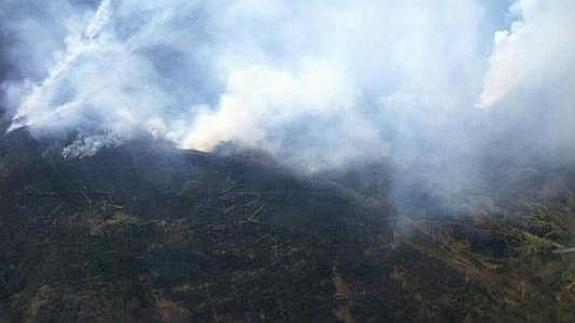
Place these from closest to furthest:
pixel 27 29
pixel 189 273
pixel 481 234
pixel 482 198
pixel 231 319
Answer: pixel 231 319 < pixel 189 273 < pixel 481 234 < pixel 482 198 < pixel 27 29

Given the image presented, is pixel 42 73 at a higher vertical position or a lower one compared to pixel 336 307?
higher

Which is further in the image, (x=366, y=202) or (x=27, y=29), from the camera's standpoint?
(x=27, y=29)

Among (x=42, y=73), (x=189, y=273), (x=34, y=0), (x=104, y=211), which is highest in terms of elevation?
(x=34, y=0)

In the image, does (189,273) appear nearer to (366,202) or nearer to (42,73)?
(366,202)

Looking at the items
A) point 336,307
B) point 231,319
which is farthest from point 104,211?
point 336,307

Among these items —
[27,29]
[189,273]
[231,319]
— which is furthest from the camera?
[27,29]

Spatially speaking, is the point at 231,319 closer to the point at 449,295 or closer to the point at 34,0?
the point at 449,295
